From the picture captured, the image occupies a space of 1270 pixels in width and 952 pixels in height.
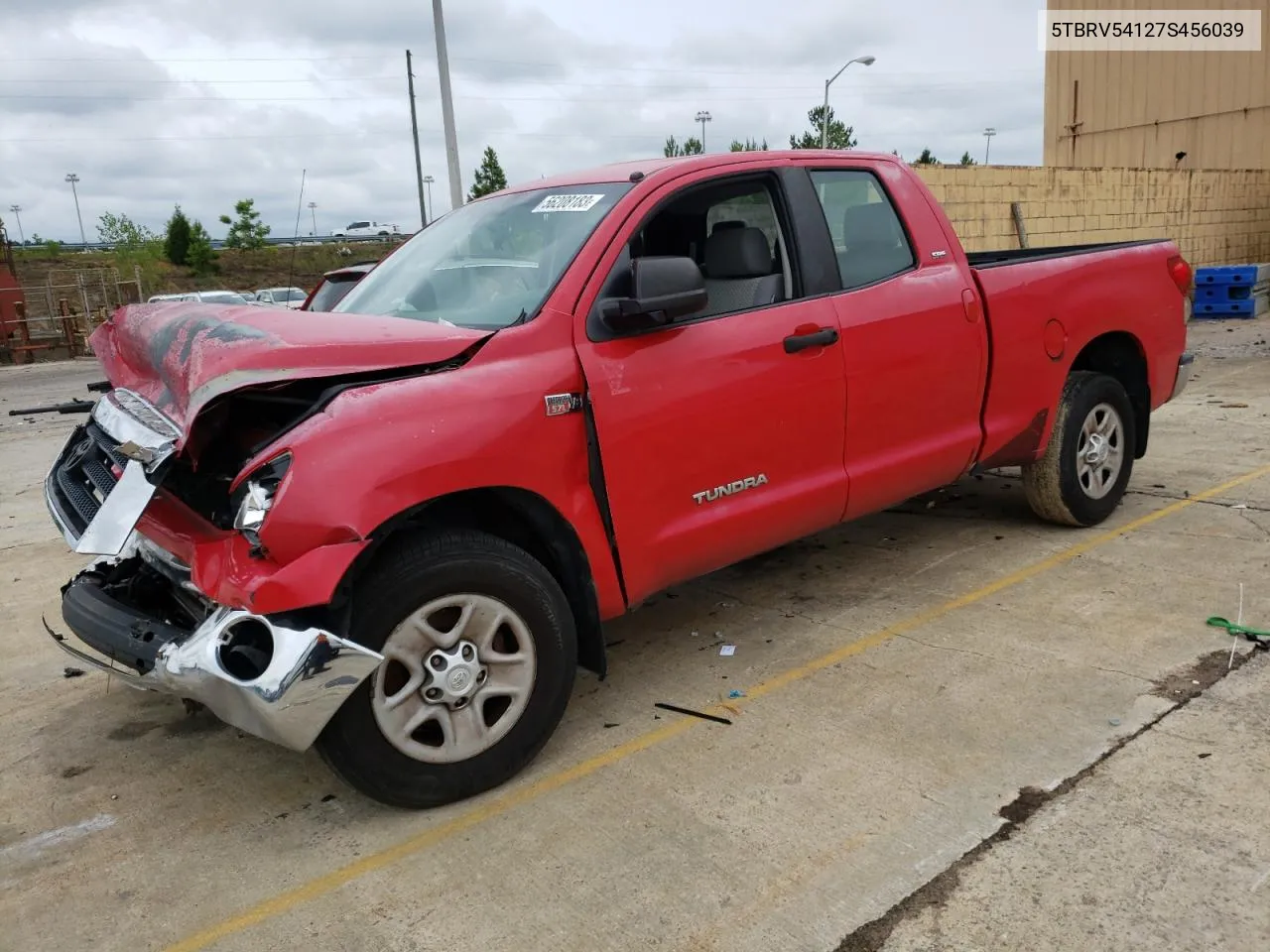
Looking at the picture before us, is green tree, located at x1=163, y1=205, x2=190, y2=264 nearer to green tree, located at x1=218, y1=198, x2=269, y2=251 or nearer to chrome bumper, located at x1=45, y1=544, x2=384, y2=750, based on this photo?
green tree, located at x1=218, y1=198, x2=269, y2=251

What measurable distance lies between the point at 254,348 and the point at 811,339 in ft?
6.65

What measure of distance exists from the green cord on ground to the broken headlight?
11.6 ft

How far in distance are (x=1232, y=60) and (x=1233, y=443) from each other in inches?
650

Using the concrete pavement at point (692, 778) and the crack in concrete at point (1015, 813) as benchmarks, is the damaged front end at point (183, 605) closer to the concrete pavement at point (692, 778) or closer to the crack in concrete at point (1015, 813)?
the concrete pavement at point (692, 778)

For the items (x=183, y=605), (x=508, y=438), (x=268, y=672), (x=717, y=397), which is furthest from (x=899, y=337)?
(x=183, y=605)

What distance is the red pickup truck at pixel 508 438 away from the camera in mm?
2678

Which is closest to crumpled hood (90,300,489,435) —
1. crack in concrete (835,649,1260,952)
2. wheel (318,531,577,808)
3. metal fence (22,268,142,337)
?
wheel (318,531,577,808)

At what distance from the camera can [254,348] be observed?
2.75 m

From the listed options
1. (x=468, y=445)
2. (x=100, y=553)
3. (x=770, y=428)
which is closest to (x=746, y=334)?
(x=770, y=428)

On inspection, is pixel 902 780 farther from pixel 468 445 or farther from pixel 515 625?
pixel 468 445

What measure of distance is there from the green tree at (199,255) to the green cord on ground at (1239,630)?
49.3 metres

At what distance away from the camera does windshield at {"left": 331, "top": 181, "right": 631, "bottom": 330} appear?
3414 mm

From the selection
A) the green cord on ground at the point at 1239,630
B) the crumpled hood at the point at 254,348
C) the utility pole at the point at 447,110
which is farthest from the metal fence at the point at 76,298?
the green cord on ground at the point at 1239,630

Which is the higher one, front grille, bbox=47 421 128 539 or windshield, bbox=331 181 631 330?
windshield, bbox=331 181 631 330
